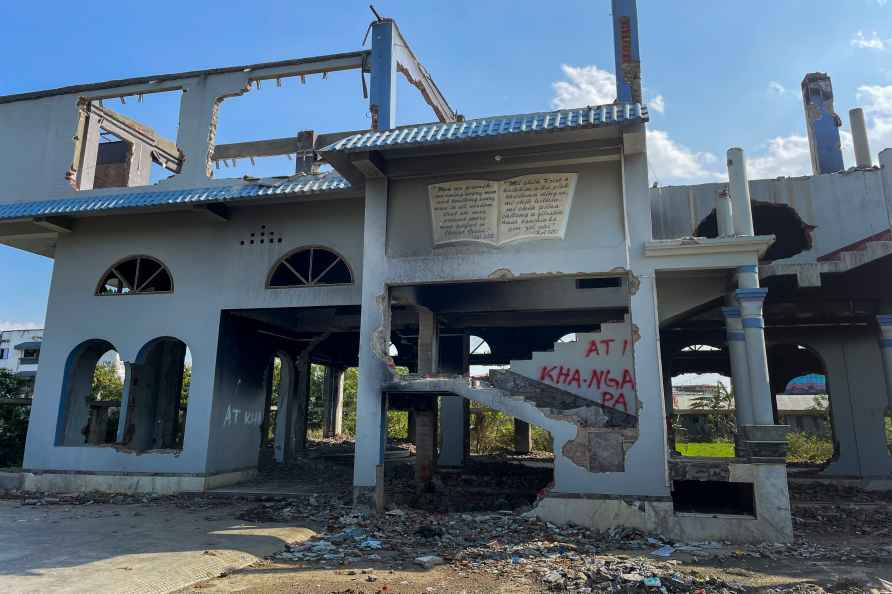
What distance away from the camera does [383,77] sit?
39.3 feet

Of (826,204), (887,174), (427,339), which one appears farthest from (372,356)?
(887,174)

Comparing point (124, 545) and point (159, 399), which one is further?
point (159, 399)

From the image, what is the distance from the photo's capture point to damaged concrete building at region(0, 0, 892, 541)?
877 cm

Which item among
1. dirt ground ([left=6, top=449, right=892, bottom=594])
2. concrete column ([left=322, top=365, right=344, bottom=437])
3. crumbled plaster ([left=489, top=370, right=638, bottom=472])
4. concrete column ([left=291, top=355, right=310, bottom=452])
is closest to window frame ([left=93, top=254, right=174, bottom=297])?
dirt ground ([left=6, top=449, right=892, bottom=594])

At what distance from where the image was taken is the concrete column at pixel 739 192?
8.94 meters

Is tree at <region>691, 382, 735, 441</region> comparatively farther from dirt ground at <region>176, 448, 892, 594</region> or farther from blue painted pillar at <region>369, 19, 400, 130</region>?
blue painted pillar at <region>369, 19, 400, 130</region>

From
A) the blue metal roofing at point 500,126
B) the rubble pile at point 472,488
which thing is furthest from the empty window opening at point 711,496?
the blue metal roofing at point 500,126

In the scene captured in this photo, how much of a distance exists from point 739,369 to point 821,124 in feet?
22.3

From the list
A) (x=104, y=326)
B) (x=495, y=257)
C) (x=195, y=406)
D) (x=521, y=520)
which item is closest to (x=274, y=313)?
(x=195, y=406)

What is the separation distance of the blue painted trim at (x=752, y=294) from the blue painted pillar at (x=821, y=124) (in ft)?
18.7

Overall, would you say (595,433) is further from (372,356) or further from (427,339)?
(427,339)

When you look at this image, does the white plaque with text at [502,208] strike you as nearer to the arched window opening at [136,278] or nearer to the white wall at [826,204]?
the white wall at [826,204]

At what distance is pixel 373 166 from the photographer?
9.97 metres

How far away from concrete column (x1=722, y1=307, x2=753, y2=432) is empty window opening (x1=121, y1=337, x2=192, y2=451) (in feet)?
37.8
